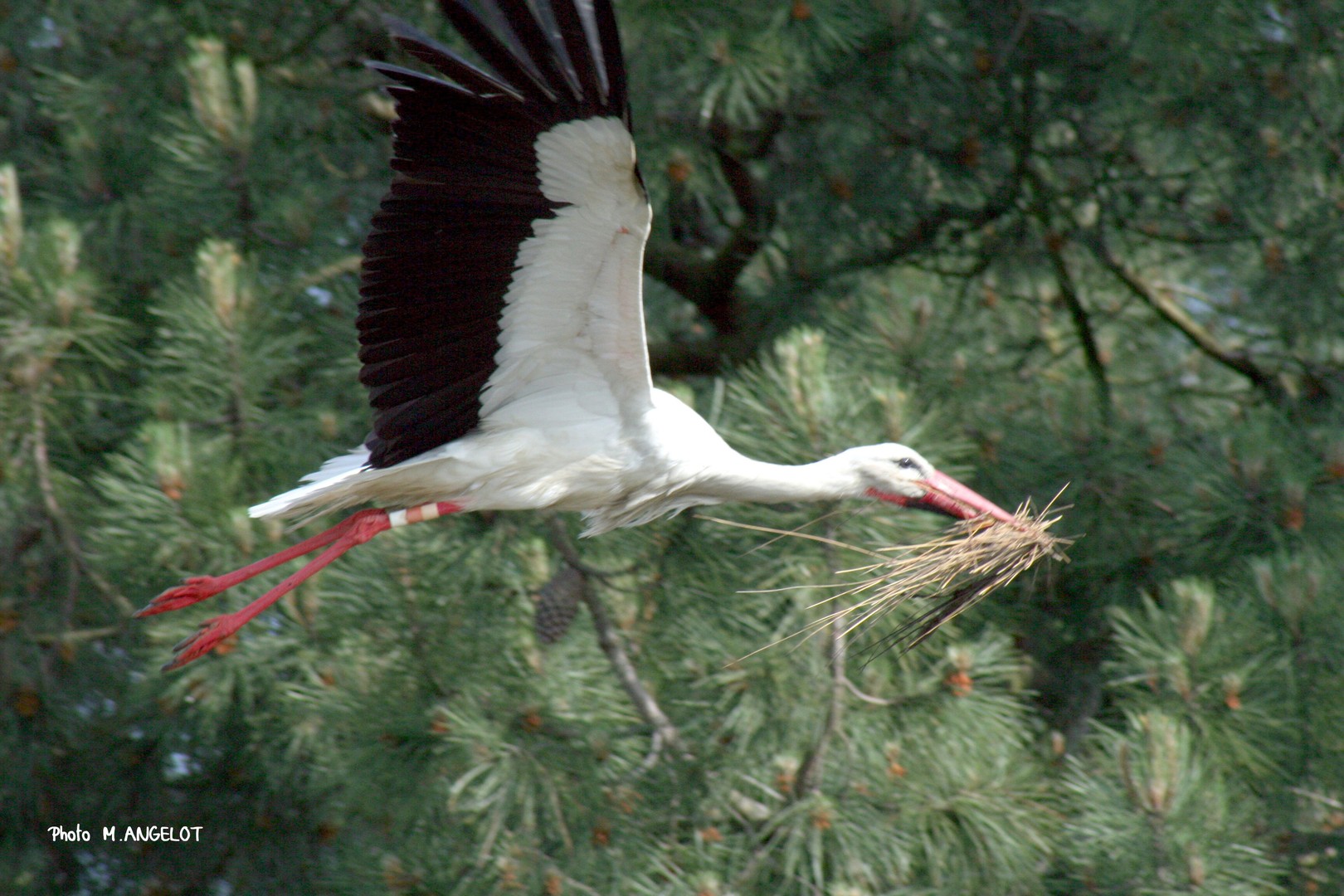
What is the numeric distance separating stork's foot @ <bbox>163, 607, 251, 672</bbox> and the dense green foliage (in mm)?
325

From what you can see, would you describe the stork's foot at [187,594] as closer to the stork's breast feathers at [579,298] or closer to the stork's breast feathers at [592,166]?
the stork's breast feathers at [579,298]

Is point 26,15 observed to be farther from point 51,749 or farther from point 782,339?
point 782,339

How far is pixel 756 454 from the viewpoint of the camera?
3.43 m

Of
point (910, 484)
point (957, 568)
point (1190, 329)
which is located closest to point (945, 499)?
point (910, 484)

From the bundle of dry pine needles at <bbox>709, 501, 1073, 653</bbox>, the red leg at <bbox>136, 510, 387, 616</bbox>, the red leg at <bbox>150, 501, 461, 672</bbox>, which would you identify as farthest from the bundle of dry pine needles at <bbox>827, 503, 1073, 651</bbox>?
the red leg at <bbox>136, 510, 387, 616</bbox>

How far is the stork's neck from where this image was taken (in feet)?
10.5

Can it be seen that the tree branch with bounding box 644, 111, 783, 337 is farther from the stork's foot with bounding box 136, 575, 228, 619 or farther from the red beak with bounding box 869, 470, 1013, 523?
the stork's foot with bounding box 136, 575, 228, 619

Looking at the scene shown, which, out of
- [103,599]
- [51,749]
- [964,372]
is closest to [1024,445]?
[964,372]

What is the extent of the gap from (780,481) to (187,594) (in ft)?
4.06

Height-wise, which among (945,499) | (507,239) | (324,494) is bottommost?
(324,494)

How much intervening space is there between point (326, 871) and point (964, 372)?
2.03 metres

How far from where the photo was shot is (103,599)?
4387 millimetres

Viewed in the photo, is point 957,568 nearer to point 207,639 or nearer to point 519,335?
point 519,335

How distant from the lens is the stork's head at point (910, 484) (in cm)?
325
